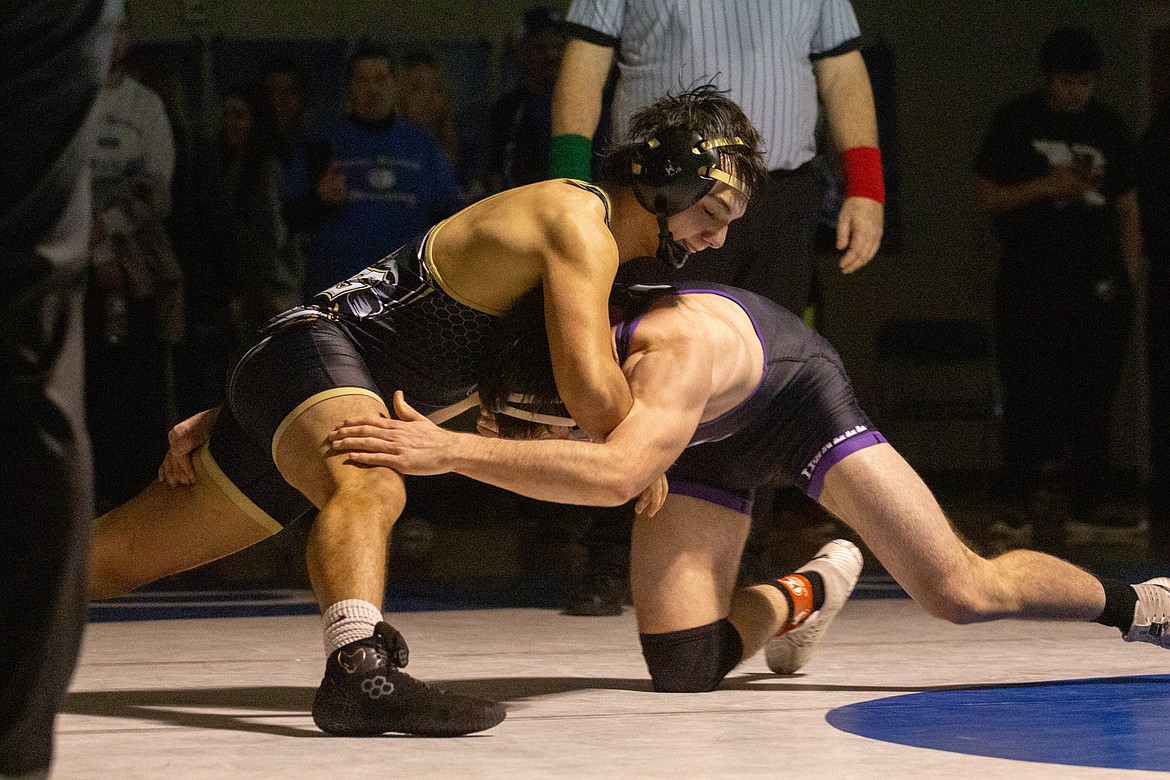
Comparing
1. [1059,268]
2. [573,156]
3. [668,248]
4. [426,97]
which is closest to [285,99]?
[426,97]

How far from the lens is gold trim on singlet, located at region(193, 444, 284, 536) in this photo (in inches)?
119

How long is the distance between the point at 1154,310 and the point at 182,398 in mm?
4149

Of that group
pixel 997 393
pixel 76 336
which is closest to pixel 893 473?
pixel 76 336

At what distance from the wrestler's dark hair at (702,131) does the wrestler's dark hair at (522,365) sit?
1.03ft

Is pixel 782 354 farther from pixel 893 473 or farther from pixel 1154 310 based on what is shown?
pixel 1154 310

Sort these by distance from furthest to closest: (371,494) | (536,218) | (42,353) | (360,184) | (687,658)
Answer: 1. (360,184)
2. (687,658)
3. (536,218)
4. (371,494)
5. (42,353)

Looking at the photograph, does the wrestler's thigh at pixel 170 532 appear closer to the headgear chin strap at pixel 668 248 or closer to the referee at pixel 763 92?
the headgear chin strap at pixel 668 248

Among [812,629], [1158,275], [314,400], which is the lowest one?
[812,629]

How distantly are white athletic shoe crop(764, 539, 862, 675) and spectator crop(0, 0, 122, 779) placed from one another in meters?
1.71

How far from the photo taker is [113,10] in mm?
1804

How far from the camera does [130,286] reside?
6.04m

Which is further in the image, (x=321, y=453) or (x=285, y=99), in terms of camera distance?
(x=285, y=99)

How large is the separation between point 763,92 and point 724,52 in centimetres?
13

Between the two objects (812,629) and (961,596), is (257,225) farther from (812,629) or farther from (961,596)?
(961,596)
